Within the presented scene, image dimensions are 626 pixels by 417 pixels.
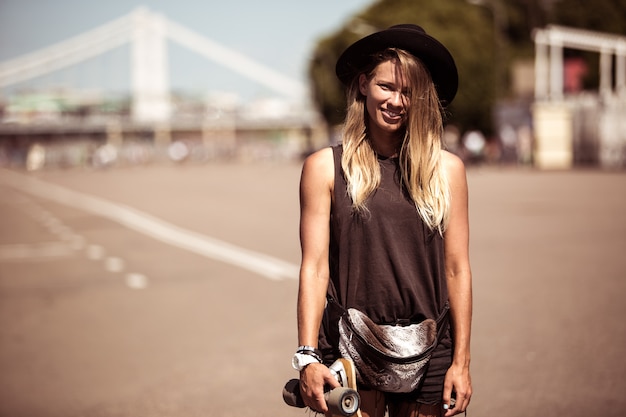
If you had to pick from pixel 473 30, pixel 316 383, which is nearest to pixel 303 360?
pixel 316 383

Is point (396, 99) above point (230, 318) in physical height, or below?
above

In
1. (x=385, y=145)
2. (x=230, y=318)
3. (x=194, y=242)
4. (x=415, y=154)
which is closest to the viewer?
(x=415, y=154)

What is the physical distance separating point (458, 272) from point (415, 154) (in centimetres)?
36

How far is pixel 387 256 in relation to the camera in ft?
9.12

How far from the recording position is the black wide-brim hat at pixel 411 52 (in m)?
2.78

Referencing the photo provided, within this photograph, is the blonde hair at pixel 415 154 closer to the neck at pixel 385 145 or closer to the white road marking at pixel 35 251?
the neck at pixel 385 145

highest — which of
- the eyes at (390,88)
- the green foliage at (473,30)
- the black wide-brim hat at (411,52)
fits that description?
the green foliage at (473,30)

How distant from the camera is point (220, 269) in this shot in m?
12.2

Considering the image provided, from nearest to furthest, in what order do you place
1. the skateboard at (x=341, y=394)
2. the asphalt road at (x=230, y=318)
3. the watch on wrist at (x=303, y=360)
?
the skateboard at (x=341, y=394) → the watch on wrist at (x=303, y=360) → the asphalt road at (x=230, y=318)

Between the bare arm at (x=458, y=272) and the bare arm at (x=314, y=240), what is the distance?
34 centimetres

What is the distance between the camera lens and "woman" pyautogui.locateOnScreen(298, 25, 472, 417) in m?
2.78

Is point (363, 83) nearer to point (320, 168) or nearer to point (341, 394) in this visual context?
point (320, 168)

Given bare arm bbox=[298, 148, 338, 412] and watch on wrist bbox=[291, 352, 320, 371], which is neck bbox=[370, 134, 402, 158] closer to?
bare arm bbox=[298, 148, 338, 412]

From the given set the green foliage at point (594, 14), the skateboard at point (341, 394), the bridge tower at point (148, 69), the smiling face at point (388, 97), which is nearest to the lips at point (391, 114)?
the smiling face at point (388, 97)
